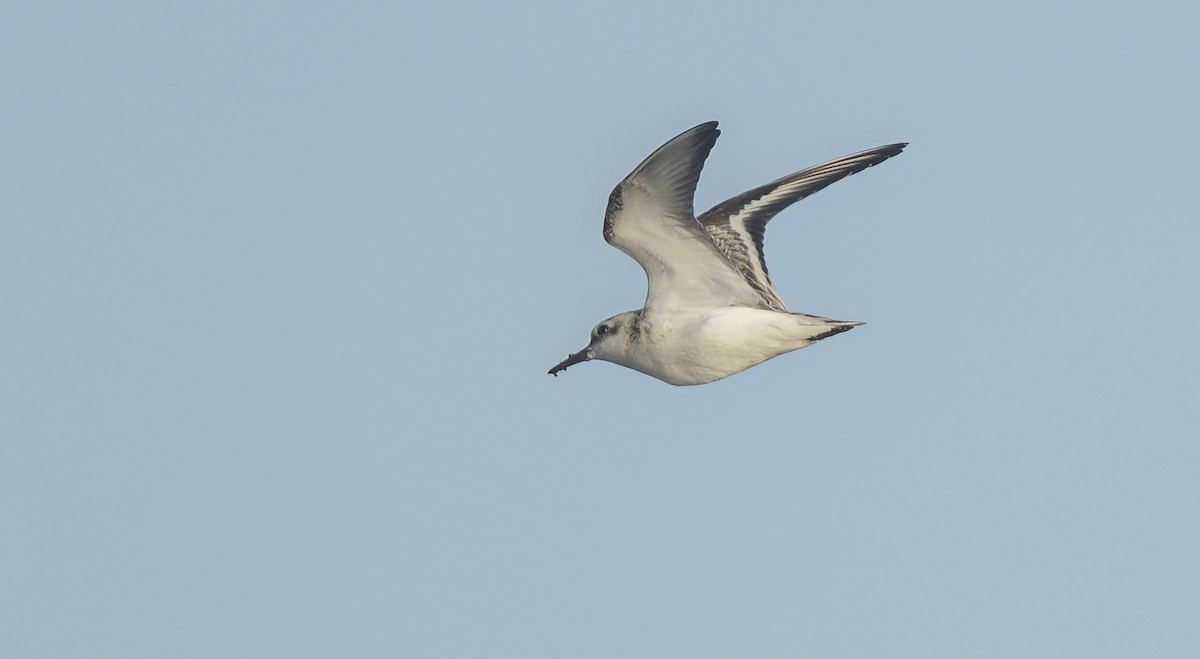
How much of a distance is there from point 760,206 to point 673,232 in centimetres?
305

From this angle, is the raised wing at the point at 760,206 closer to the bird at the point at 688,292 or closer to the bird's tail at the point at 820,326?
the bird at the point at 688,292

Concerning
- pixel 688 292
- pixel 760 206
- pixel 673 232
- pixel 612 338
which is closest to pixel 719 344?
pixel 688 292

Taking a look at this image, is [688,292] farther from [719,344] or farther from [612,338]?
[612,338]

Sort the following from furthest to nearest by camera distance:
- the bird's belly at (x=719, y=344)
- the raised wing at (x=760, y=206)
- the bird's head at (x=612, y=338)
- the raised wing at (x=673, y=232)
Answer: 1. the raised wing at (x=760, y=206)
2. the bird's head at (x=612, y=338)
3. the bird's belly at (x=719, y=344)
4. the raised wing at (x=673, y=232)

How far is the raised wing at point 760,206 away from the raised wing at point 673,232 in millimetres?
1114

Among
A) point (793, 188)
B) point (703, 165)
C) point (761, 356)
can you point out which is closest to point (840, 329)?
point (761, 356)

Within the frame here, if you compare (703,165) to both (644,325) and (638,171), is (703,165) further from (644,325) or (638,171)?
(644,325)

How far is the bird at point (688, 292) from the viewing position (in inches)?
667

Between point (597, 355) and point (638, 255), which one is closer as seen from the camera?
point (638, 255)

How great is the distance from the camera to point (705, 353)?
1808 centimetres

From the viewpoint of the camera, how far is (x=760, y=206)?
20.3 m

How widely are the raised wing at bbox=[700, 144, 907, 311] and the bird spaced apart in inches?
0.9

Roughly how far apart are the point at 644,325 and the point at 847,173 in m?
3.48

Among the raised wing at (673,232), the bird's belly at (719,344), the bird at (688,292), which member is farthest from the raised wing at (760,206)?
the bird's belly at (719,344)
